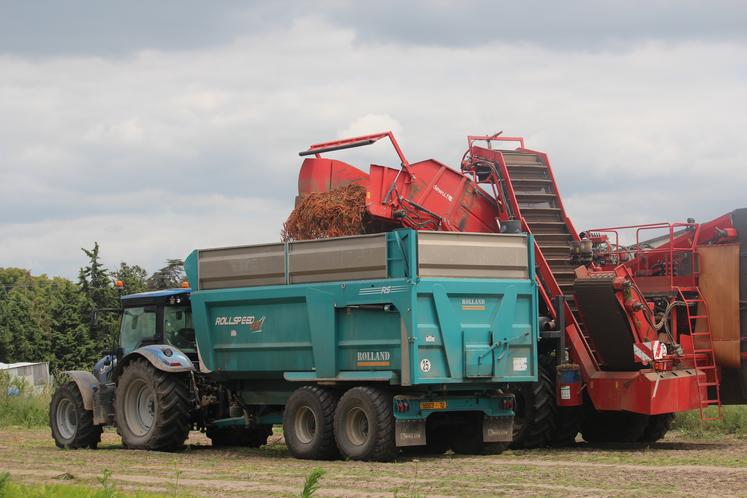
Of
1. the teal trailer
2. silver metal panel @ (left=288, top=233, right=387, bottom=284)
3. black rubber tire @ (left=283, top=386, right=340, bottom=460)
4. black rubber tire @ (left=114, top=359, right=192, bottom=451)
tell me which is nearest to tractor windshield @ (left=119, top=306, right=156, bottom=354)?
black rubber tire @ (left=114, top=359, right=192, bottom=451)

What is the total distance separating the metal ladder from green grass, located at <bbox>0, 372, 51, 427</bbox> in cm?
1449

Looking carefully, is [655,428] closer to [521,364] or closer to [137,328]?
A: [521,364]

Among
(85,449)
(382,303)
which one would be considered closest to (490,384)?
(382,303)

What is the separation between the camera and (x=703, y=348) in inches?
693

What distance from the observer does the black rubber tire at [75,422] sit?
1867 centimetres

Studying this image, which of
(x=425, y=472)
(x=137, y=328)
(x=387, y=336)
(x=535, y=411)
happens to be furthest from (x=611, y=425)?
(x=137, y=328)

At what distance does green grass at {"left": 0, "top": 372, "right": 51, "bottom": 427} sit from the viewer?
85.3 ft

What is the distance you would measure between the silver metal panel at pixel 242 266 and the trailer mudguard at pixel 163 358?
3.51ft

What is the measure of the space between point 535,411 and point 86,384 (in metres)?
6.98

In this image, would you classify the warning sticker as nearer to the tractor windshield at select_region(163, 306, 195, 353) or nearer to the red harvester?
the red harvester

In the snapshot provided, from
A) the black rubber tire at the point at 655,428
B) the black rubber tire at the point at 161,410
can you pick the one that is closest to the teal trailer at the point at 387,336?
the black rubber tire at the point at 161,410

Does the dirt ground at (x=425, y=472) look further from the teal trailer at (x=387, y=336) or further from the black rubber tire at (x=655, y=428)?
the teal trailer at (x=387, y=336)

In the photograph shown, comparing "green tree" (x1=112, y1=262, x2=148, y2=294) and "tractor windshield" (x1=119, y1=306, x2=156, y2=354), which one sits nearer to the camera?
"tractor windshield" (x1=119, y1=306, x2=156, y2=354)

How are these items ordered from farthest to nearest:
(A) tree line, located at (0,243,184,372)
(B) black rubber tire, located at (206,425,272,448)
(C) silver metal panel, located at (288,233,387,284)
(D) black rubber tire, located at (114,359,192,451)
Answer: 1. (A) tree line, located at (0,243,184,372)
2. (B) black rubber tire, located at (206,425,272,448)
3. (D) black rubber tire, located at (114,359,192,451)
4. (C) silver metal panel, located at (288,233,387,284)
